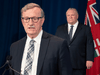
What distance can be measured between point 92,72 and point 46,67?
2.52 m

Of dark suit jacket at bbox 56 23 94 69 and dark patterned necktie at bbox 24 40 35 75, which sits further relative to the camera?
dark suit jacket at bbox 56 23 94 69

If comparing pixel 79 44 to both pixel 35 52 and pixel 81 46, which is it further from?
pixel 35 52

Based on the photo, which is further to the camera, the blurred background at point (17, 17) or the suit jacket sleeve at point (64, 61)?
the blurred background at point (17, 17)

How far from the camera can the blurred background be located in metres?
2.61

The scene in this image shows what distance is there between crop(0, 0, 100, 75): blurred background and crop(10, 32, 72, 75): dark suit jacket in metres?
1.44

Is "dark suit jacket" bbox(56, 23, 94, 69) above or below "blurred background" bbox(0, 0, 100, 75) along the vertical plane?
below

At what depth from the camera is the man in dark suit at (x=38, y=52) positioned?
1143mm

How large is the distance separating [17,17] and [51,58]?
71.8 inches

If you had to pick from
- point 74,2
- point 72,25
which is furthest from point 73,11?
point 74,2

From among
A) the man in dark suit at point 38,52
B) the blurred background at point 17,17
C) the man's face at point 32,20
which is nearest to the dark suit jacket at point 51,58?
the man in dark suit at point 38,52

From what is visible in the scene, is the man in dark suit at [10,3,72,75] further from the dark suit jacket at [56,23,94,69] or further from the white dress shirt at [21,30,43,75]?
the dark suit jacket at [56,23,94,69]

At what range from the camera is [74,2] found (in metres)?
3.35

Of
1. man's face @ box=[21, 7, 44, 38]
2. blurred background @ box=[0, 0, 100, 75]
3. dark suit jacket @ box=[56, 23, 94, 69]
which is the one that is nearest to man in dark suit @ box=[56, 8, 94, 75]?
dark suit jacket @ box=[56, 23, 94, 69]

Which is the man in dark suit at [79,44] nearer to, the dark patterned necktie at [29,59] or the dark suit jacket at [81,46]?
the dark suit jacket at [81,46]
